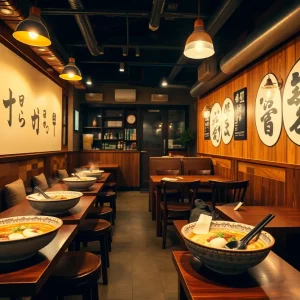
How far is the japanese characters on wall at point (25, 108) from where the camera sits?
11.0 feet

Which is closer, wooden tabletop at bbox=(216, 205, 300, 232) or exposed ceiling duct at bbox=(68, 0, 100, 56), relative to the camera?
wooden tabletop at bbox=(216, 205, 300, 232)

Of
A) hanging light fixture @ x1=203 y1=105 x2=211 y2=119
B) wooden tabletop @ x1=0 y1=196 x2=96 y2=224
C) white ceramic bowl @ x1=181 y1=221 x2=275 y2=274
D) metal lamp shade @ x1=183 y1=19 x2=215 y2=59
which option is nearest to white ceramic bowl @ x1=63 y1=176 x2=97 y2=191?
wooden tabletop @ x1=0 y1=196 x2=96 y2=224

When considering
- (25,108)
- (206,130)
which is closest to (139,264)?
(25,108)

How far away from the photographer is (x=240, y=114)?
441cm

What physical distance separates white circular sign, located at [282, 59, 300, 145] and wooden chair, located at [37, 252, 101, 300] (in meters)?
2.51

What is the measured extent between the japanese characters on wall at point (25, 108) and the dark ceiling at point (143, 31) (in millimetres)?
890

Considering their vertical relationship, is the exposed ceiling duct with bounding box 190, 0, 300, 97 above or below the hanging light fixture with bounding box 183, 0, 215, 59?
above

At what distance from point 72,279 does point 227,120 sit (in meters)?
4.23

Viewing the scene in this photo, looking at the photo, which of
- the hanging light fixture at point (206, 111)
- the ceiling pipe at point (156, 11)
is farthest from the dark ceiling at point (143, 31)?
the hanging light fixture at point (206, 111)

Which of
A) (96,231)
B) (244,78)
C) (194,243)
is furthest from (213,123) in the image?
(194,243)

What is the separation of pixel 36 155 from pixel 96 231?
7.99 ft

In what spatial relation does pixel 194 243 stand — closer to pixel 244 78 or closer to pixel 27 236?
pixel 27 236

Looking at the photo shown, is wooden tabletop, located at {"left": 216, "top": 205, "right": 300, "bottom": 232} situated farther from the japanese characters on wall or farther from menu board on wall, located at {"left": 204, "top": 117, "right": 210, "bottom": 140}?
menu board on wall, located at {"left": 204, "top": 117, "right": 210, "bottom": 140}

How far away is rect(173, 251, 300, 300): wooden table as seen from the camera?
0.84 meters
